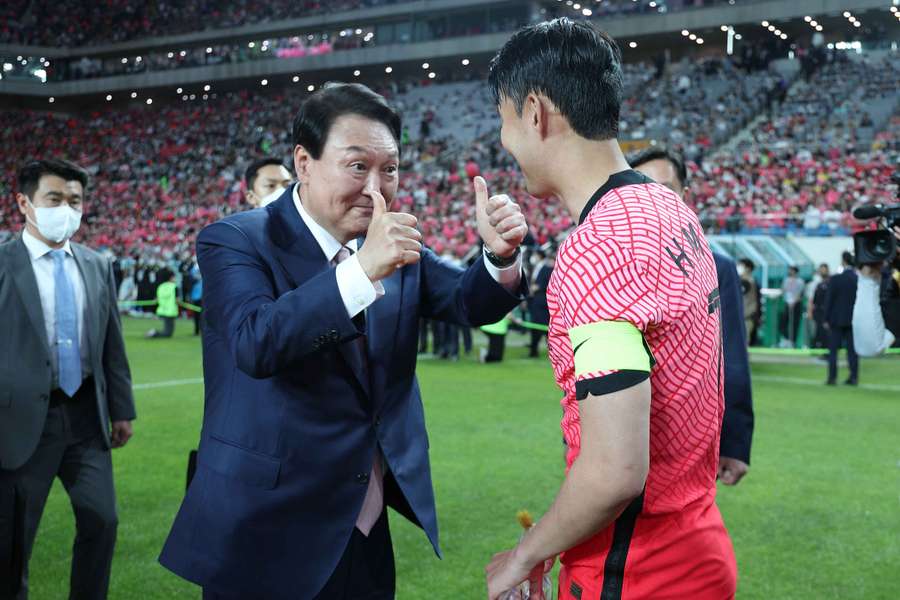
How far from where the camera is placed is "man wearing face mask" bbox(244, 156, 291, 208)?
578 cm

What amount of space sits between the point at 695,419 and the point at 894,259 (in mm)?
2846

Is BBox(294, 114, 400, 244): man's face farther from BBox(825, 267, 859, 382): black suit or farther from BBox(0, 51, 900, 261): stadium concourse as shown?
BBox(0, 51, 900, 261): stadium concourse

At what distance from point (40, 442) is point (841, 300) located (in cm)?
1127

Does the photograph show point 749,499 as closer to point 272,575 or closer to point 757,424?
point 757,424

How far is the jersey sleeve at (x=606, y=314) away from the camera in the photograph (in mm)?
1515

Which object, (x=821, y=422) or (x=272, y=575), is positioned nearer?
(x=272, y=575)

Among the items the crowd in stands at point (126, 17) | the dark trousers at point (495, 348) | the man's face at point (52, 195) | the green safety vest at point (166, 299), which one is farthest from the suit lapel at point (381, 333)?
the crowd in stands at point (126, 17)

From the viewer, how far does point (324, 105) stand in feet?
7.75

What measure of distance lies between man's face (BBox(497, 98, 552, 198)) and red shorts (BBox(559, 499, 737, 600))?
2.27 feet

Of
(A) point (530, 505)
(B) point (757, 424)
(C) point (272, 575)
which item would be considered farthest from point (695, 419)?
(B) point (757, 424)

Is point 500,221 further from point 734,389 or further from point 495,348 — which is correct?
point 495,348

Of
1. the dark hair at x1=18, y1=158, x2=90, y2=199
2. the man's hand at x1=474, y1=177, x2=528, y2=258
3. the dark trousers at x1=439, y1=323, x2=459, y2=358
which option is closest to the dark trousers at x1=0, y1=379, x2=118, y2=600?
the dark hair at x1=18, y1=158, x2=90, y2=199

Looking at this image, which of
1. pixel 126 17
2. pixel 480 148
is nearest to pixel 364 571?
pixel 480 148

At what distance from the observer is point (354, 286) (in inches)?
79.4
